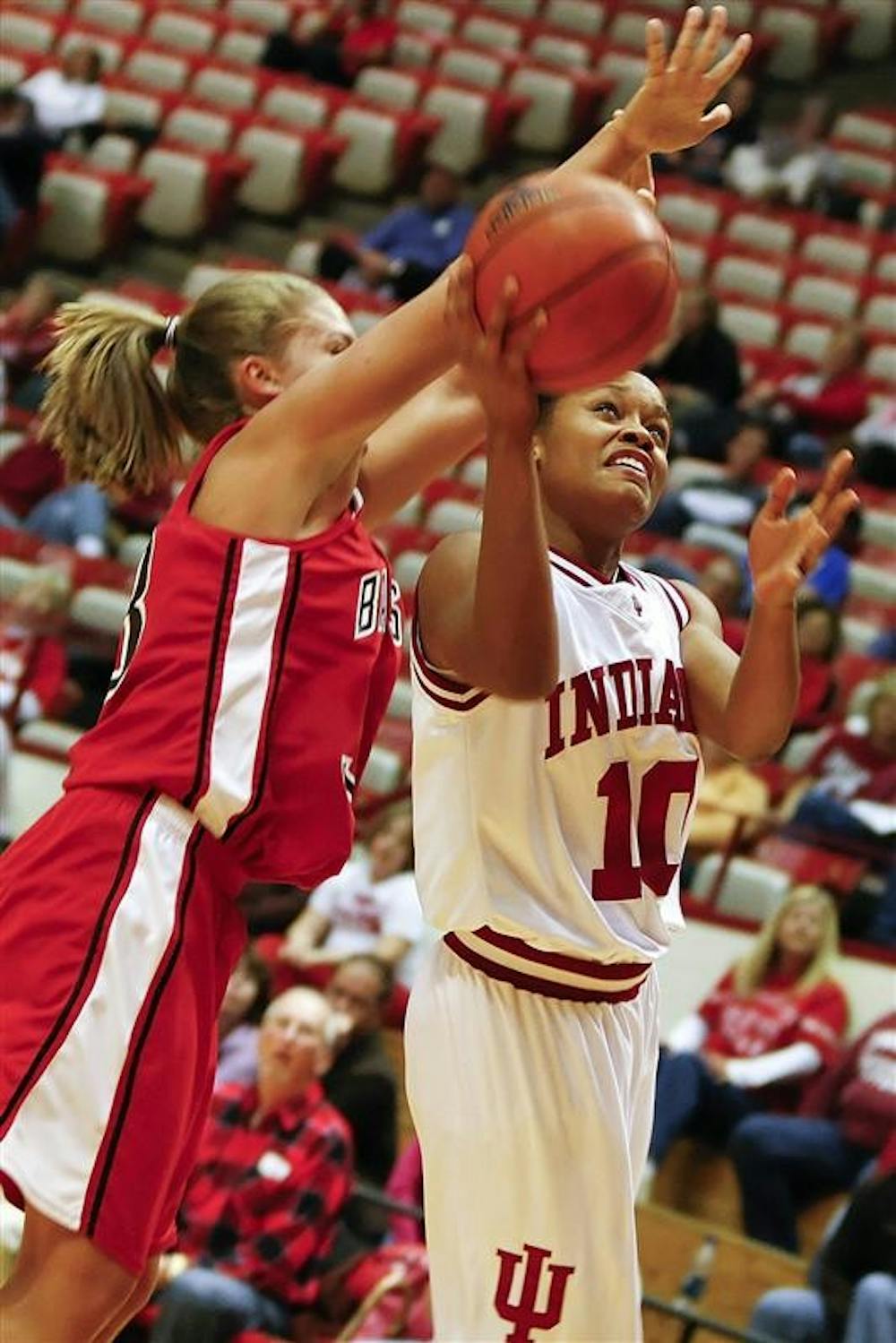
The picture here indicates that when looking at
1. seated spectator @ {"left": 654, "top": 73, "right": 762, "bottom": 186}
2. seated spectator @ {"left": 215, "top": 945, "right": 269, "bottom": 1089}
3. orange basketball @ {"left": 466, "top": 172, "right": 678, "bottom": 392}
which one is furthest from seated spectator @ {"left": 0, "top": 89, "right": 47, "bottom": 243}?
orange basketball @ {"left": 466, "top": 172, "right": 678, "bottom": 392}

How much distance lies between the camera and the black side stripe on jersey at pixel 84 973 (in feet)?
10.2

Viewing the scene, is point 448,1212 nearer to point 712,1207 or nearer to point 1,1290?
point 1,1290

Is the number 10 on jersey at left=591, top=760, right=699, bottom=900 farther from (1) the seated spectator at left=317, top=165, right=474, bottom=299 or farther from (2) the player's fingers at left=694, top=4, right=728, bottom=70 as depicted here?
(1) the seated spectator at left=317, top=165, right=474, bottom=299

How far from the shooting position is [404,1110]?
668cm

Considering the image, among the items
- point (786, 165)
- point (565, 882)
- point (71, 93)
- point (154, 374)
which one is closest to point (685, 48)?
point (154, 374)

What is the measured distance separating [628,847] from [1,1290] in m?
1.13

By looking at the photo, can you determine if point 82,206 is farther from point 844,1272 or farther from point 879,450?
point 844,1272

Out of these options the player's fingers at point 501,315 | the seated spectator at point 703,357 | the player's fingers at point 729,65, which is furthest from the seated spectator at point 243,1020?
the seated spectator at point 703,357

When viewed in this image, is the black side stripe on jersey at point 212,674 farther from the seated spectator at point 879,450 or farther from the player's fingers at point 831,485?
the seated spectator at point 879,450

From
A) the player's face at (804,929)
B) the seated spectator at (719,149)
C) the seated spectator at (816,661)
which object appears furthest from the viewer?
the seated spectator at (719,149)

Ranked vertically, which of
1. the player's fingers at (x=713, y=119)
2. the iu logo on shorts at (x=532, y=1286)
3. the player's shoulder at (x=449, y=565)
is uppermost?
the player's fingers at (x=713, y=119)

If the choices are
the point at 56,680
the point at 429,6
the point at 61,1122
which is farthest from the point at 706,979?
the point at 429,6

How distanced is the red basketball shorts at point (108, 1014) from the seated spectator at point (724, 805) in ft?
13.0

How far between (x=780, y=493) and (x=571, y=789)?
0.56 m
